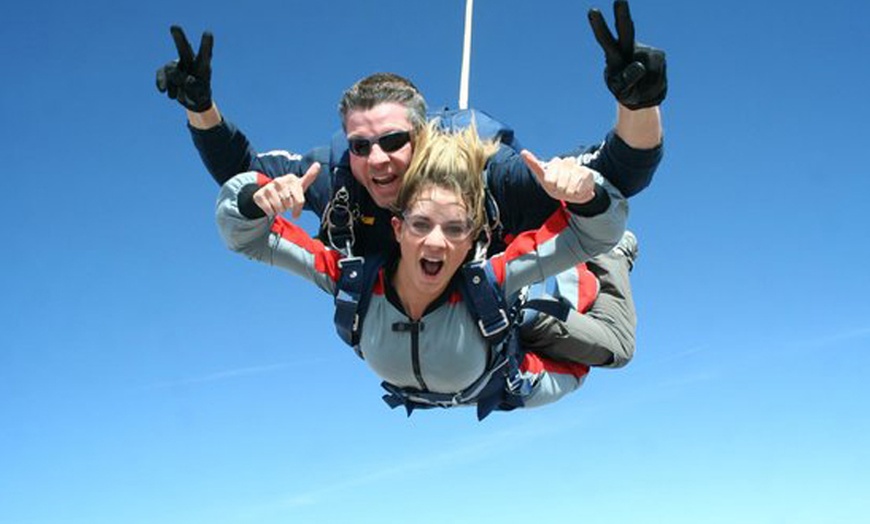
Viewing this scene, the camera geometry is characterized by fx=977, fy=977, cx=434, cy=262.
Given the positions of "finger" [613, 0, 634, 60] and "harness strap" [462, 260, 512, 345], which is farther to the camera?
"harness strap" [462, 260, 512, 345]

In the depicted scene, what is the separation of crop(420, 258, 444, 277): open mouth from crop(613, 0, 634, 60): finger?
3.22 ft

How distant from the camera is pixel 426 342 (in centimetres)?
367

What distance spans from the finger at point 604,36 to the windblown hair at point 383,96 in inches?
36.0

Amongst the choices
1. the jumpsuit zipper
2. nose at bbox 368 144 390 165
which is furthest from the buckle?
nose at bbox 368 144 390 165

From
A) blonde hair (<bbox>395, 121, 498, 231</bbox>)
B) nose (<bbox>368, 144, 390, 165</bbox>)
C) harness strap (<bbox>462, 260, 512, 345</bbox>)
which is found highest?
nose (<bbox>368, 144, 390, 165</bbox>)

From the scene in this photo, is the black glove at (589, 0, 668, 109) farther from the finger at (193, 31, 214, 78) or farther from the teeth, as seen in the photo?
the finger at (193, 31, 214, 78)

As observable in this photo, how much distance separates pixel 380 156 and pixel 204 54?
28.7 inches

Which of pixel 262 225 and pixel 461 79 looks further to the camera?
pixel 461 79

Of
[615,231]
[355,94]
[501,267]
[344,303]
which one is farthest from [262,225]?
[615,231]

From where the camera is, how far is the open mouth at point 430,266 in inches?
138

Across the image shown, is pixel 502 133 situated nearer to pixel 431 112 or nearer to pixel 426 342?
pixel 431 112

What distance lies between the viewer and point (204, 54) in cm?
352

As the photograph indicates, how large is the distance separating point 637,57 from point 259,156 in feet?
5.61

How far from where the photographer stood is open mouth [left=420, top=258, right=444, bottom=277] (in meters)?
3.51
